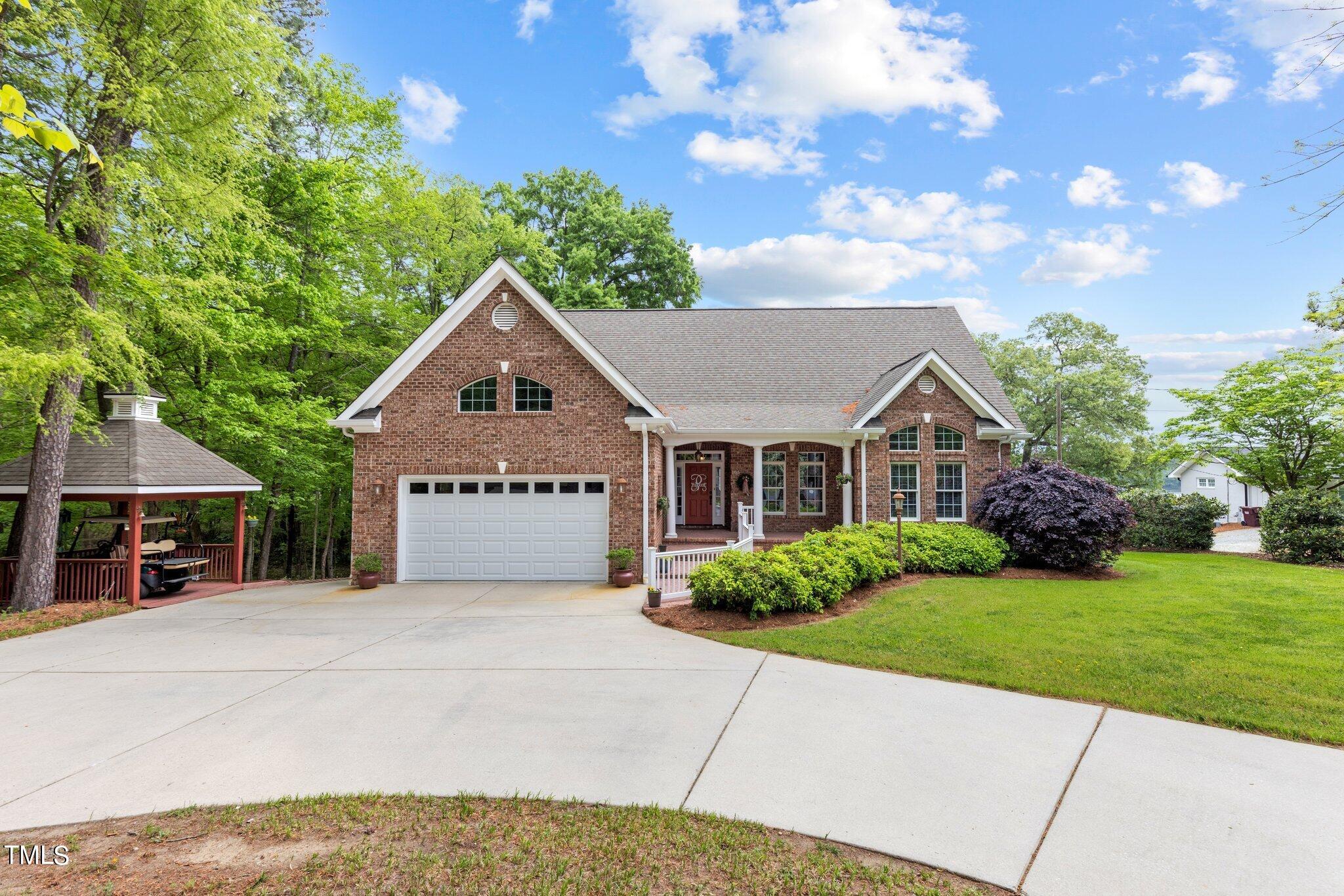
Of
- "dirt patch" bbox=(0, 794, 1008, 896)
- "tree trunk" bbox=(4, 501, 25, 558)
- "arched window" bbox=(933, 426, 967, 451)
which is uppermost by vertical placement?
"arched window" bbox=(933, 426, 967, 451)

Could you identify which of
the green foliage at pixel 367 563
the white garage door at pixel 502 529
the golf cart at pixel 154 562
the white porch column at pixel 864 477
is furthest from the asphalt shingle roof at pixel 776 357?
the golf cart at pixel 154 562

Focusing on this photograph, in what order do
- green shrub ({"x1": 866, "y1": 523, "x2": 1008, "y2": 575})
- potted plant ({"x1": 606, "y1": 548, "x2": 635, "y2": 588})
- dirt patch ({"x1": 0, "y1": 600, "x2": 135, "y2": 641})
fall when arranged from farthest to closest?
potted plant ({"x1": 606, "y1": 548, "x2": 635, "y2": 588}), green shrub ({"x1": 866, "y1": 523, "x2": 1008, "y2": 575}), dirt patch ({"x1": 0, "y1": 600, "x2": 135, "y2": 641})

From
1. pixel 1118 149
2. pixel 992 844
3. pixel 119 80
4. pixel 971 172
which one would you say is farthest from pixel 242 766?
pixel 971 172

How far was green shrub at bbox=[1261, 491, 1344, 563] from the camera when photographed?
50.7 feet

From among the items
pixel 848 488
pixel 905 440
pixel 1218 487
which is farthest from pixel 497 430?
pixel 1218 487

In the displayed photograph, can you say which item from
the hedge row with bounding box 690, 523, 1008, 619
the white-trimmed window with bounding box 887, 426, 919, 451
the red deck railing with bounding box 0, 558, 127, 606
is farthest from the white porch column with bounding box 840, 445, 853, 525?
the red deck railing with bounding box 0, 558, 127, 606

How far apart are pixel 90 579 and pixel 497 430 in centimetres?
810

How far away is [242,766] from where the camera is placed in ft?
15.3

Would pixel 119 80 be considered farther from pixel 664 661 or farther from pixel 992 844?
pixel 992 844

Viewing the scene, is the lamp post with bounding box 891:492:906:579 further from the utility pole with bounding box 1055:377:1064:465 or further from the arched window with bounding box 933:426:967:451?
the utility pole with bounding box 1055:377:1064:465

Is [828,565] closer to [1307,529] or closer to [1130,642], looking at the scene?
[1130,642]

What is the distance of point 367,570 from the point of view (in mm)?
13219

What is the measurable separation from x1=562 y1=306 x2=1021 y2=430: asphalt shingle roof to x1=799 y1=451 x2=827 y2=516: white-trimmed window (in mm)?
1389

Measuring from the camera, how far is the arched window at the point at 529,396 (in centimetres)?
1381
